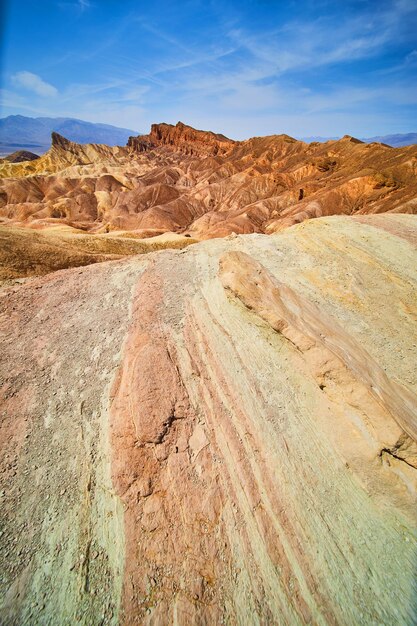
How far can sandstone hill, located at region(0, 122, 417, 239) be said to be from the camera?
48406mm

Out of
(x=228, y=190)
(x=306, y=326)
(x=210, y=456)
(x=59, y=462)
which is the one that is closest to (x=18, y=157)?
(x=228, y=190)

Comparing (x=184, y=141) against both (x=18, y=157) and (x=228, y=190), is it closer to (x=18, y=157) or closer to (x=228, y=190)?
(x=18, y=157)

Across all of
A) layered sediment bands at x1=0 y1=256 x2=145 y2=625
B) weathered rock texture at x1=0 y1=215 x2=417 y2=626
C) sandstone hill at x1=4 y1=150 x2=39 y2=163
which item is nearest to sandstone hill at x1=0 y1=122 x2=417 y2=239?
layered sediment bands at x1=0 y1=256 x2=145 y2=625

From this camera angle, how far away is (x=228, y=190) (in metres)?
71.2

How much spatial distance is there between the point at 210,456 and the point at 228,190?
71709 millimetres

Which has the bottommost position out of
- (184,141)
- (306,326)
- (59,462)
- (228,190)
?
(59,462)

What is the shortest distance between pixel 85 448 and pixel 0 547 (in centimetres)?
221

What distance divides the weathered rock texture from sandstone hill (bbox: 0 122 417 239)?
3304 cm

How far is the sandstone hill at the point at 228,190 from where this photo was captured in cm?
4841

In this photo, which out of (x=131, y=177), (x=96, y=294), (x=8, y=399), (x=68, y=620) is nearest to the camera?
(x=68, y=620)

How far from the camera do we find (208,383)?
27.1 feet

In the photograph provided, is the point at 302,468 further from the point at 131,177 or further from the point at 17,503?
the point at 131,177

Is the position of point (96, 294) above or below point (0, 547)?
above

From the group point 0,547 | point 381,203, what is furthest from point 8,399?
point 381,203
